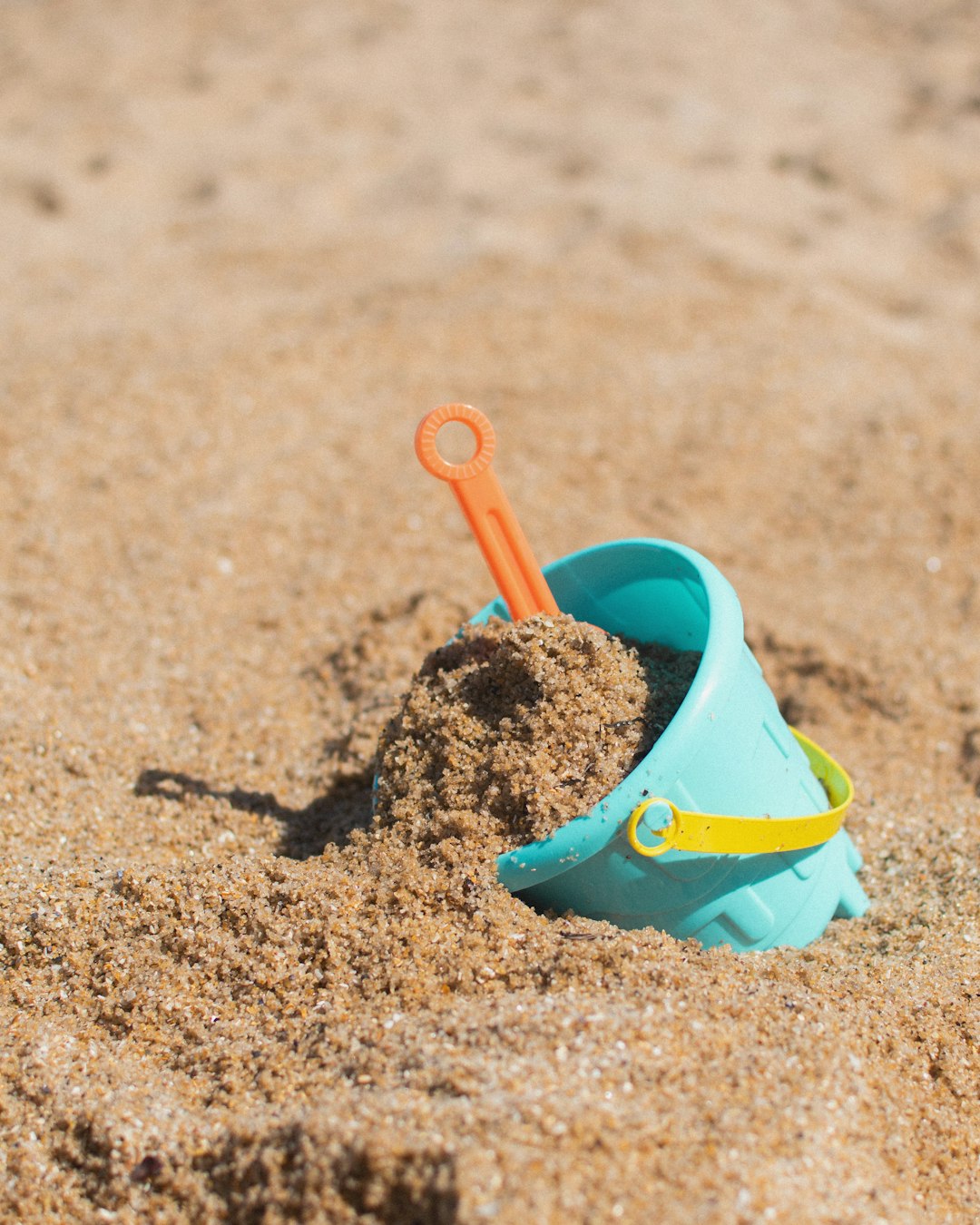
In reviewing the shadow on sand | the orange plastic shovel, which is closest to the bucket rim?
the orange plastic shovel

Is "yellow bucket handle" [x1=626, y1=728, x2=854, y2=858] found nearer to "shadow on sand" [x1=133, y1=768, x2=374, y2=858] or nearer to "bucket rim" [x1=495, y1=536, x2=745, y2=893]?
"bucket rim" [x1=495, y1=536, x2=745, y2=893]

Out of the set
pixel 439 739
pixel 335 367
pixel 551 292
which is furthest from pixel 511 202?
pixel 439 739

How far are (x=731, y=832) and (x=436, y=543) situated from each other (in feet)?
5.00

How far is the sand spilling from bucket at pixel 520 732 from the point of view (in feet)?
4.91

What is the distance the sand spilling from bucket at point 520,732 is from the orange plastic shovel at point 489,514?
0.06 meters

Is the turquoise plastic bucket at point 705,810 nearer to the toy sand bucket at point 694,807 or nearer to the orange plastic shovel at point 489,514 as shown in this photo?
the toy sand bucket at point 694,807

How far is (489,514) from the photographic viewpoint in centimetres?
162

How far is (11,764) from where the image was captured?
76.8 inches

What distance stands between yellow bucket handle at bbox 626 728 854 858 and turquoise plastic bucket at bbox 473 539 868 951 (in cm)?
2

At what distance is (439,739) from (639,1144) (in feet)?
2.07

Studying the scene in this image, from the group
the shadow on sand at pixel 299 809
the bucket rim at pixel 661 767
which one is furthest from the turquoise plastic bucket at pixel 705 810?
the shadow on sand at pixel 299 809

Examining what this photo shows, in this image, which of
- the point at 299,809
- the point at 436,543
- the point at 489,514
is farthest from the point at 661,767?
the point at 436,543

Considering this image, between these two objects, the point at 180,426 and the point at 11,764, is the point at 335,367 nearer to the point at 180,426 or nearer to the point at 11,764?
the point at 180,426

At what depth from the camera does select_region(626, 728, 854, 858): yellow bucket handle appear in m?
1.41
